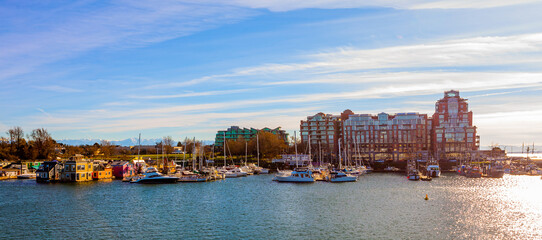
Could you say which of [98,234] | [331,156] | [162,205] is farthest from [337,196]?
[331,156]

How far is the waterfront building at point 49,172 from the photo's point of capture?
96.5 meters

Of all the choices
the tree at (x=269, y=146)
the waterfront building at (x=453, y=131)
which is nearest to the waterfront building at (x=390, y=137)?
the waterfront building at (x=453, y=131)

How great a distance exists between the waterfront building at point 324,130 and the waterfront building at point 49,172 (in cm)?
9932

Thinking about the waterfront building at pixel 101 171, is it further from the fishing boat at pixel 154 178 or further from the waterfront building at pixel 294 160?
the waterfront building at pixel 294 160

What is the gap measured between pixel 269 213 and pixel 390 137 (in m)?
122

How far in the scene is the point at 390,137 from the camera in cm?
16588

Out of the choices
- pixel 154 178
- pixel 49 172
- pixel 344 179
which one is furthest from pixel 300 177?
pixel 49 172

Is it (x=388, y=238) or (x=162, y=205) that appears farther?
(x=162, y=205)

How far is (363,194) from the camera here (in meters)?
70.9

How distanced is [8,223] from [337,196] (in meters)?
43.7

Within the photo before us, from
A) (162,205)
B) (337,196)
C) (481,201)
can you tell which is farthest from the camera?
(337,196)

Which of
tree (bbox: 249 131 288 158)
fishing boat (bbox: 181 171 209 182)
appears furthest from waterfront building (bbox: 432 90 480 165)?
fishing boat (bbox: 181 171 209 182)

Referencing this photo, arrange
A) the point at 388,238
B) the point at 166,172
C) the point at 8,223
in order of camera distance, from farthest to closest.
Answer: the point at 166,172, the point at 8,223, the point at 388,238

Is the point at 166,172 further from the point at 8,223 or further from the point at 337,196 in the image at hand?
the point at 8,223
